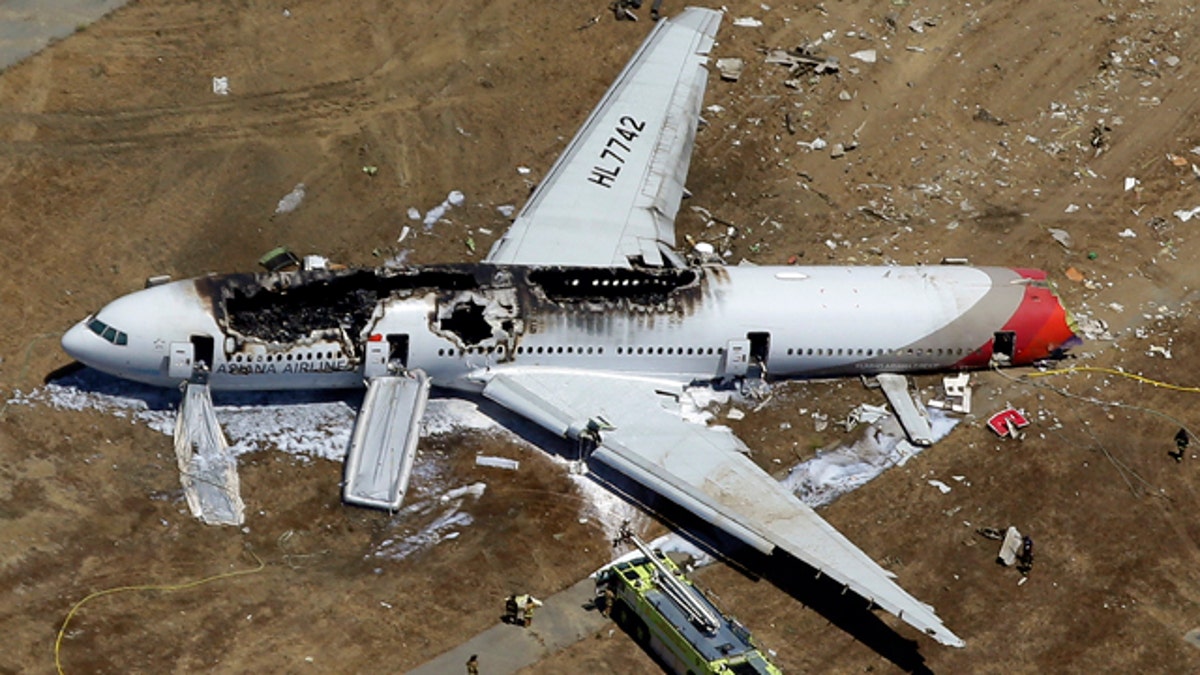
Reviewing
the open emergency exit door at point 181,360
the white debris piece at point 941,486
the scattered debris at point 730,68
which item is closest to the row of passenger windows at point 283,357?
the open emergency exit door at point 181,360

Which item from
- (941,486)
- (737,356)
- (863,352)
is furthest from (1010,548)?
(737,356)

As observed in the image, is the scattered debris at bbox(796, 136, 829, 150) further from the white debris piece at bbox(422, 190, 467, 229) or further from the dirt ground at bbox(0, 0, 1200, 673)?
the white debris piece at bbox(422, 190, 467, 229)

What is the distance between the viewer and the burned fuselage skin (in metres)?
44.8

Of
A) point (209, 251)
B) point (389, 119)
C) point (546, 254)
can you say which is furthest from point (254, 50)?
point (546, 254)

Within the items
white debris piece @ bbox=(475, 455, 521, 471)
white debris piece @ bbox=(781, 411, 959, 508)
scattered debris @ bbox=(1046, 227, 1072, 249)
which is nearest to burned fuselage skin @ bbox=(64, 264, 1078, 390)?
white debris piece @ bbox=(781, 411, 959, 508)

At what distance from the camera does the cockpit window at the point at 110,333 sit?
44219mm

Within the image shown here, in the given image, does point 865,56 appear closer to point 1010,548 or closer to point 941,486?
point 941,486

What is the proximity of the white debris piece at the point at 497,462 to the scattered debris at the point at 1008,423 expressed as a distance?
1546cm

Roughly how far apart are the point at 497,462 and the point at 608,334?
5.37 m

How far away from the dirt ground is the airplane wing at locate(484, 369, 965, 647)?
5.38 feet

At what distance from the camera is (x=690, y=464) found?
4378cm

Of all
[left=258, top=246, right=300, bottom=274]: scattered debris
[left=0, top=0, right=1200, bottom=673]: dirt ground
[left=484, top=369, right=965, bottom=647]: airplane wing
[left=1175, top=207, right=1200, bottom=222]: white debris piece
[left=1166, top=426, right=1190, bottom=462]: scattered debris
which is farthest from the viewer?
[left=1175, top=207, right=1200, bottom=222]: white debris piece

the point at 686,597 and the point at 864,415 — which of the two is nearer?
the point at 686,597

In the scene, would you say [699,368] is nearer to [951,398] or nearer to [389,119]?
[951,398]
